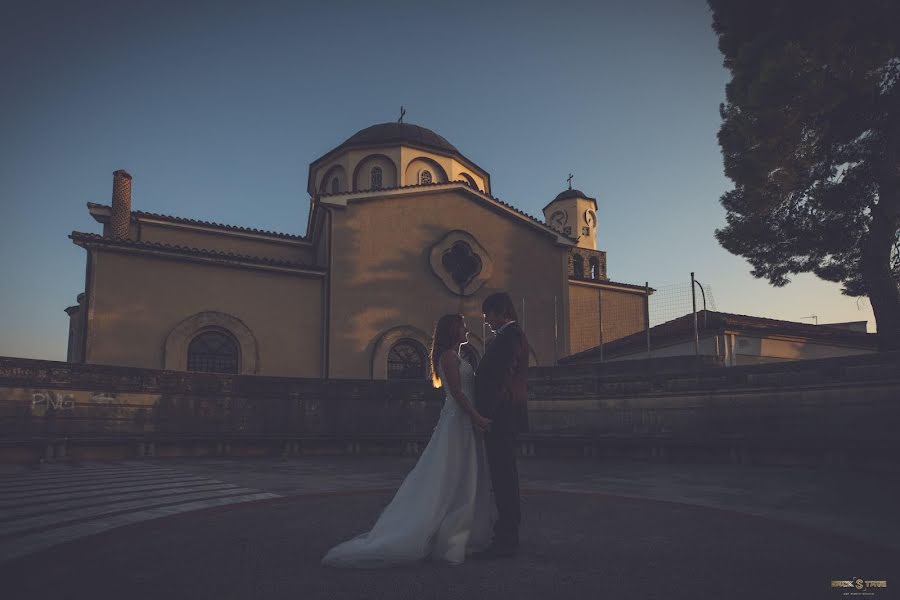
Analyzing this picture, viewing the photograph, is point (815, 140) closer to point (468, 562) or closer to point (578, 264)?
point (468, 562)

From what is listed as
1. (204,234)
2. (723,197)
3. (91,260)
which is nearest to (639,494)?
(723,197)

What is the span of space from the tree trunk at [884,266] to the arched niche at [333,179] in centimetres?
2089

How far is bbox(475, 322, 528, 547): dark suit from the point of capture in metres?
4.57

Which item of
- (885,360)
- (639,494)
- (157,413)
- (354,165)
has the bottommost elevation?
(639,494)

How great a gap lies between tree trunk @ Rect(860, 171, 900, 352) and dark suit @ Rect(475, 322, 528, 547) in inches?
454

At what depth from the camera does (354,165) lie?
28.0 m

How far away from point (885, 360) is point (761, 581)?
320 inches

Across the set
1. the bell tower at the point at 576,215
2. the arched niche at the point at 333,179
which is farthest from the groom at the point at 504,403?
the bell tower at the point at 576,215

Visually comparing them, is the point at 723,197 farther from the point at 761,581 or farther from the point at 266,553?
the point at 266,553

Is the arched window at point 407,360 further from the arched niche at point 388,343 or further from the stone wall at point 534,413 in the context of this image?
the stone wall at point 534,413

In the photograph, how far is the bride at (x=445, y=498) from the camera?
13.5 ft

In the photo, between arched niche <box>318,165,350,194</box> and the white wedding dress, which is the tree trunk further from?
arched niche <box>318,165,350,194</box>

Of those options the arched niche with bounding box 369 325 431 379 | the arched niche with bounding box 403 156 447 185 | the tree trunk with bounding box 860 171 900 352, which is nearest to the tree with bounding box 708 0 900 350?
the tree trunk with bounding box 860 171 900 352

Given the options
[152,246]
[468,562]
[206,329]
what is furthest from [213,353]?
[468,562]
